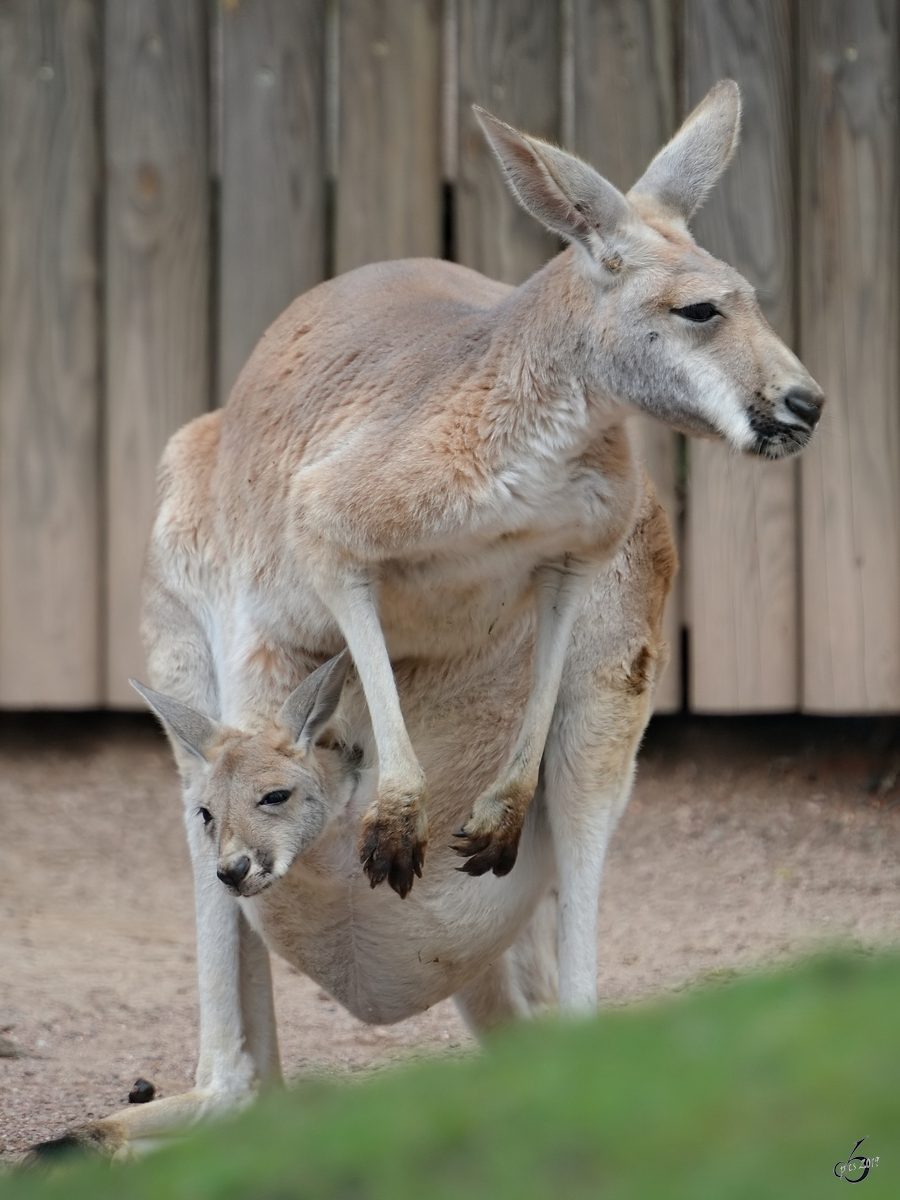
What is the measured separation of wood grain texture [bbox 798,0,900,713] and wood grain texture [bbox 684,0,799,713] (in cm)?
7

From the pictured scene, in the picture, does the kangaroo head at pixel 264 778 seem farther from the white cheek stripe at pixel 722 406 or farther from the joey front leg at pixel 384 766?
the white cheek stripe at pixel 722 406

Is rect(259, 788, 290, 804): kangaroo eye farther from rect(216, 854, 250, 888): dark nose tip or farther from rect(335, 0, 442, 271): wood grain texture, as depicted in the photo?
rect(335, 0, 442, 271): wood grain texture

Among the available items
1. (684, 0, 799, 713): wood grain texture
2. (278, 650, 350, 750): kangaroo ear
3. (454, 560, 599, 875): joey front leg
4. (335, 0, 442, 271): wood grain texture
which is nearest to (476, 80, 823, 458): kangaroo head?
(454, 560, 599, 875): joey front leg

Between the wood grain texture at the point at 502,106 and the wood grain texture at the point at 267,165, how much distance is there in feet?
1.67

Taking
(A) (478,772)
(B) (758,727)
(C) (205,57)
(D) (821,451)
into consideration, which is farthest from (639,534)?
(C) (205,57)

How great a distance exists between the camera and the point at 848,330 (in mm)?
5758

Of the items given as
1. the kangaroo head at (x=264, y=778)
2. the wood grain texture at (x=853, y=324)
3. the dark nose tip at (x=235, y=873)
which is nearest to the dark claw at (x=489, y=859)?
the kangaroo head at (x=264, y=778)

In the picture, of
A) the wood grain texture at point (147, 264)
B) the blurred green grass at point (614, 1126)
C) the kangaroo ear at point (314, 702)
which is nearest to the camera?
the blurred green grass at point (614, 1126)

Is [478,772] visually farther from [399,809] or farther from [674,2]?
[674,2]

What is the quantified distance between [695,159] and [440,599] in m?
1.16

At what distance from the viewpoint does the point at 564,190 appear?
344 centimetres

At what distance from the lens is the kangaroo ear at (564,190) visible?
3.41 meters

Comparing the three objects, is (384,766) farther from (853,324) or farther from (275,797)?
(853,324)

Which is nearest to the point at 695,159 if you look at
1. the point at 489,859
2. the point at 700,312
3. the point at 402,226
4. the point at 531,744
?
the point at 700,312
